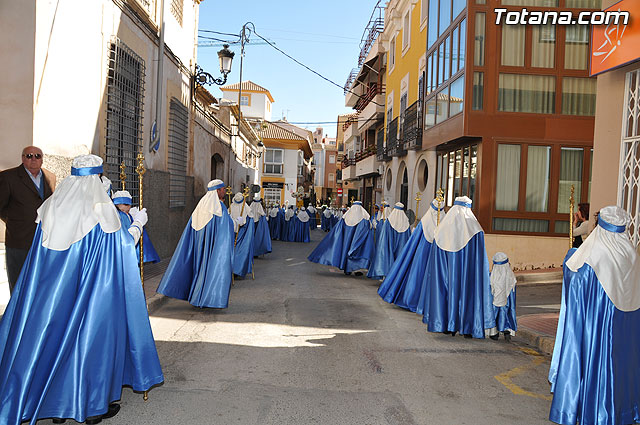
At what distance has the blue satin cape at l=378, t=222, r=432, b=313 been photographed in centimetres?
893

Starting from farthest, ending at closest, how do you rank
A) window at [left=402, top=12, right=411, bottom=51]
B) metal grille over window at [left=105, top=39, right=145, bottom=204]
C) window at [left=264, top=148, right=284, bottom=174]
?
window at [left=264, top=148, right=284, bottom=174] < window at [left=402, top=12, right=411, bottom=51] < metal grille over window at [left=105, top=39, right=145, bottom=204]

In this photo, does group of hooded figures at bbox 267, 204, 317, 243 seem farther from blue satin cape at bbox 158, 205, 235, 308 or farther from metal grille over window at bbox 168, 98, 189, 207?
blue satin cape at bbox 158, 205, 235, 308

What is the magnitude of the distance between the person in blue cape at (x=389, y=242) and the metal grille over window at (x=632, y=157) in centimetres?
536

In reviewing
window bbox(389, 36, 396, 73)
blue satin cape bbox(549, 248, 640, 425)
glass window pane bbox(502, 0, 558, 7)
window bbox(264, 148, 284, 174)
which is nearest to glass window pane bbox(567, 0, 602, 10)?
glass window pane bbox(502, 0, 558, 7)

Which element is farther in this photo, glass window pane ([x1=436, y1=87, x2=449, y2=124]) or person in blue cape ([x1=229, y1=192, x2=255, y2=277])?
glass window pane ([x1=436, y1=87, x2=449, y2=124])

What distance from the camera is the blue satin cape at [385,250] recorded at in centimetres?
1237

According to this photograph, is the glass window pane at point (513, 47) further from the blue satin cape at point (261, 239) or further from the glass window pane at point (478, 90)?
the blue satin cape at point (261, 239)

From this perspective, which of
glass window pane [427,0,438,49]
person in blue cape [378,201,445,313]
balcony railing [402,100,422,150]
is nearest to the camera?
person in blue cape [378,201,445,313]

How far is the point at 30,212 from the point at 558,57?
1347 centimetres

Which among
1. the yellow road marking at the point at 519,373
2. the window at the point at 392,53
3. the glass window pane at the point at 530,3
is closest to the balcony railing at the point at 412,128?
the glass window pane at the point at 530,3

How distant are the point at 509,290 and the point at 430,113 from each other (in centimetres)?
1158

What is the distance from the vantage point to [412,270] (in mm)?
8992

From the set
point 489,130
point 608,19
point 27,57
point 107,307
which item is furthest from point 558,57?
point 107,307

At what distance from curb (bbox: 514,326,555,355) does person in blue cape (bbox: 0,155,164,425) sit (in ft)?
17.0
